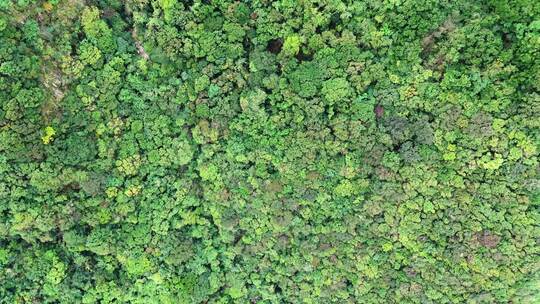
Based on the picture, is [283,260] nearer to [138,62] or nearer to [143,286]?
Result: [143,286]

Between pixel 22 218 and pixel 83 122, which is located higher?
pixel 83 122

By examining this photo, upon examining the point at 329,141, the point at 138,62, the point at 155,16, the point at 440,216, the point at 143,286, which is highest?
the point at 155,16

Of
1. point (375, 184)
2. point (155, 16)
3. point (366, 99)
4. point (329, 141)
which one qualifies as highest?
point (155, 16)

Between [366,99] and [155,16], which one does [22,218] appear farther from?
[366,99]

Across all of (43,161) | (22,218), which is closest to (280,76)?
(43,161)

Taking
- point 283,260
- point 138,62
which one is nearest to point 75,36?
point 138,62

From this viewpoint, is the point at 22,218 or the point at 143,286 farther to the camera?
the point at 143,286
